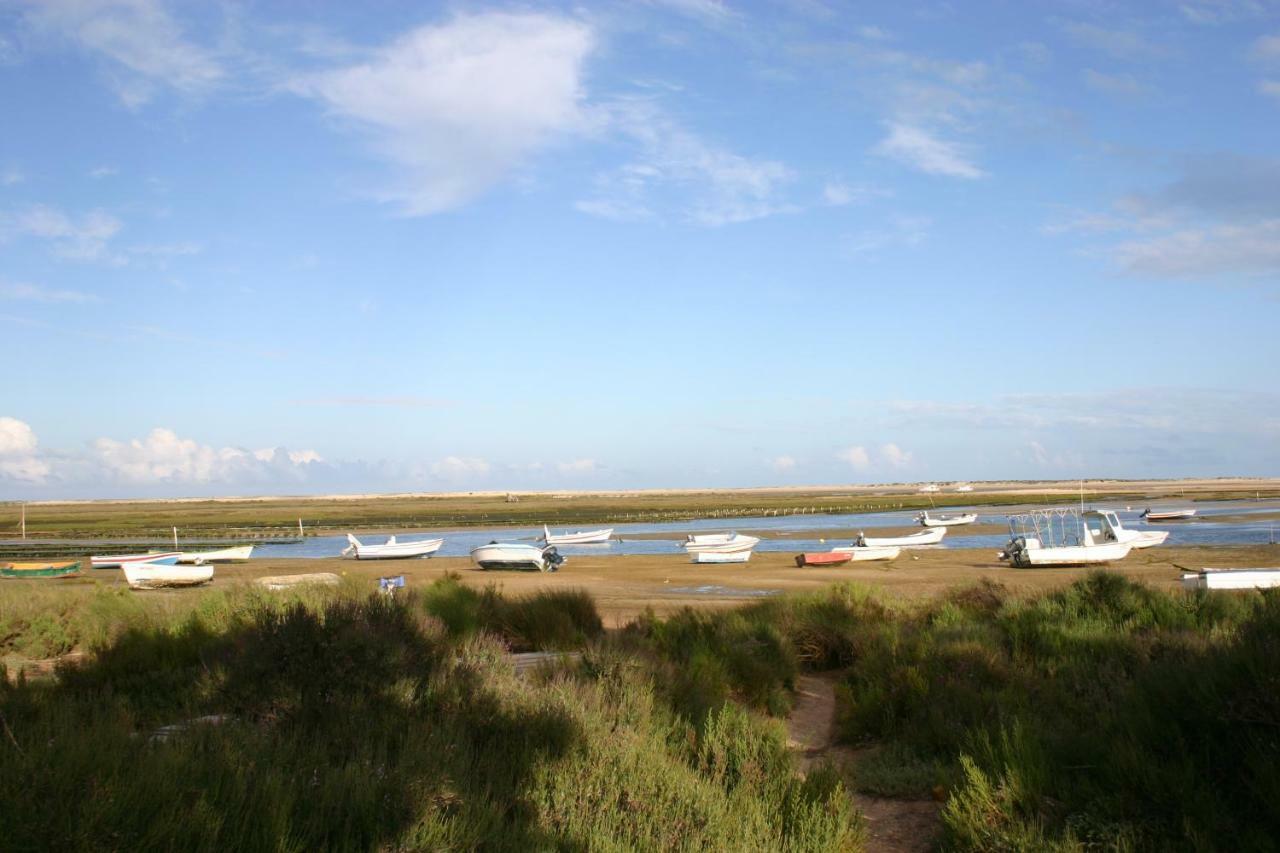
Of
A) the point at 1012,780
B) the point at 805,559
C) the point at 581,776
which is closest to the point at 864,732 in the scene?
the point at 1012,780

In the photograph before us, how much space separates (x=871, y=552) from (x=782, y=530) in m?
28.6

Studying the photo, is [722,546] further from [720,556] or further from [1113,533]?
[1113,533]

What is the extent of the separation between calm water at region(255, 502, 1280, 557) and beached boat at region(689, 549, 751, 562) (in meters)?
8.40

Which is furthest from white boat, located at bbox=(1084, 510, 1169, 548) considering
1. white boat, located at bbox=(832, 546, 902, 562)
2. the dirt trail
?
the dirt trail

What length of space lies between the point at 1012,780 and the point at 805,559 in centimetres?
3339

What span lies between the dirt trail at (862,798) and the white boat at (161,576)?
2625cm

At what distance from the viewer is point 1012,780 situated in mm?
6398

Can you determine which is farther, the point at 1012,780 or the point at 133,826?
the point at 1012,780

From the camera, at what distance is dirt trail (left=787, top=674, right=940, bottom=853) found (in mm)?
7082

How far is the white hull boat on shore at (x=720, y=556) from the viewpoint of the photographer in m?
41.6

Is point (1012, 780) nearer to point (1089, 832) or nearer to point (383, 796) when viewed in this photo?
point (1089, 832)

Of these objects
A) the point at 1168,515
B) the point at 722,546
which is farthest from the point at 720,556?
the point at 1168,515

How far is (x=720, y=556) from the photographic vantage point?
4184 centimetres

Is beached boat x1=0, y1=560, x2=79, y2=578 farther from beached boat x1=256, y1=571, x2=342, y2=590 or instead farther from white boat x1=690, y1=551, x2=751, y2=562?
white boat x1=690, y1=551, x2=751, y2=562
